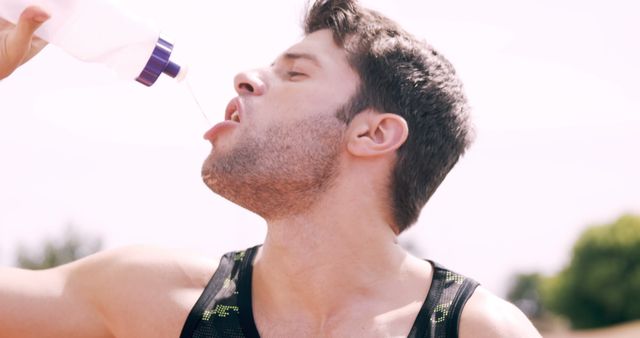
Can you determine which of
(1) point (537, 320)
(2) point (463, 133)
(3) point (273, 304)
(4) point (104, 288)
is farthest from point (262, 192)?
(1) point (537, 320)

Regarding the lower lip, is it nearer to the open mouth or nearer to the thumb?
the open mouth

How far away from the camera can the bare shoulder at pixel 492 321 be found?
3.57m

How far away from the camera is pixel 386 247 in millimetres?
3932

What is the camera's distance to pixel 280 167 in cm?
375

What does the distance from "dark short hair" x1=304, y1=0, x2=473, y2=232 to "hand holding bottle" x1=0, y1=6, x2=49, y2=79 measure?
1.23 meters

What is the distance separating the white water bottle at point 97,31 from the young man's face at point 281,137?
0.49m

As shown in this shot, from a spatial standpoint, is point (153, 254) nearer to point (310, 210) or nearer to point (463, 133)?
point (310, 210)

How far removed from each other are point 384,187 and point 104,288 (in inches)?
45.6

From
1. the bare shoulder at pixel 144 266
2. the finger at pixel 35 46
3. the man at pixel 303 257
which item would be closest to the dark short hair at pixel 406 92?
the man at pixel 303 257

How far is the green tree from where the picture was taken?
131ft

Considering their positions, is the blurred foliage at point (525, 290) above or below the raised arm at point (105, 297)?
below

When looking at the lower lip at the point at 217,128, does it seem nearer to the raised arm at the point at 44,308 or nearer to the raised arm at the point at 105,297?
the raised arm at the point at 105,297

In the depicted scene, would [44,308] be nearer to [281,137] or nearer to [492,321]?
[281,137]

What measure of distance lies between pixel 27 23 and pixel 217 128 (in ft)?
2.55
